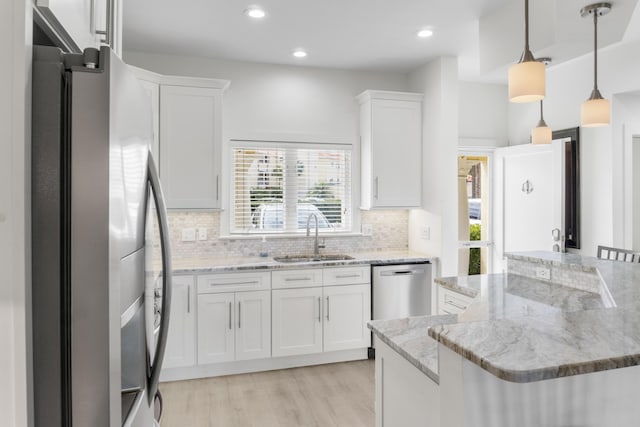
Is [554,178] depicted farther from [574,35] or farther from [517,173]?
[574,35]

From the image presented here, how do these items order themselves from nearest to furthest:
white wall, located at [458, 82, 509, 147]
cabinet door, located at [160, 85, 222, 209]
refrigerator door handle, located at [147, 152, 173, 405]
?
refrigerator door handle, located at [147, 152, 173, 405] → cabinet door, located at [160, 85, 222, 209] → white wall, located at [458, 82, 509, 147]

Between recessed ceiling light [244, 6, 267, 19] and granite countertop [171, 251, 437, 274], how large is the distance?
195cm

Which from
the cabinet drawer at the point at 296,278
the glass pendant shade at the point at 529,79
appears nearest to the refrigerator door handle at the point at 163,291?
the glass pendant shade at the point at 529,79

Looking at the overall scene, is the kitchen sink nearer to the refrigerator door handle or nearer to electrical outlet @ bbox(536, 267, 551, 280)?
electrical outlet @ bbox(536, 267, 551, 280)

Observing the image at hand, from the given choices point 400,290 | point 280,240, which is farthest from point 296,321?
point 400,290

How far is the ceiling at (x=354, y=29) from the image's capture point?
2658 mm

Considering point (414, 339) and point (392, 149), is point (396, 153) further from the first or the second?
point (414, 339)

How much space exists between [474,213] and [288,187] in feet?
7.47

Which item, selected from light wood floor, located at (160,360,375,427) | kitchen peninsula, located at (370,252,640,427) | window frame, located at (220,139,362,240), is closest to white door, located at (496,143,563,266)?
window frame, located at (220,139,362,240)

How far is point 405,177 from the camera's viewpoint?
14.2ft

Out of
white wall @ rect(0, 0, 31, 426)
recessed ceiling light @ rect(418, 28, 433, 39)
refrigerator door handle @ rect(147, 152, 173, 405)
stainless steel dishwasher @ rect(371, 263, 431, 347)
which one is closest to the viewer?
white wall @ rect(0, 0, 31, 426)

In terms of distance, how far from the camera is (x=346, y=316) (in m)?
3.86

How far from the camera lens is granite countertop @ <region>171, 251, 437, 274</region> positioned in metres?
3.52

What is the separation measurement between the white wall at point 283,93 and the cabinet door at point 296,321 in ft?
5.35
